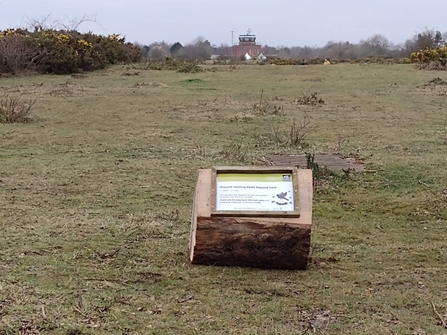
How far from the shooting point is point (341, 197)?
5.27m

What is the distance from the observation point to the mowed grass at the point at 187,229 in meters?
2.78

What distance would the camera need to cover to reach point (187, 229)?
4.20 meters

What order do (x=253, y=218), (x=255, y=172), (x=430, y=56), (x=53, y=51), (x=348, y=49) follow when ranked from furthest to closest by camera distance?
(x=348, y=49), (x=430, y=56), (x=53, y=51), (x=255, y=172), (x=253, y=218)

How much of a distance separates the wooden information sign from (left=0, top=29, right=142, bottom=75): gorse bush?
1620 cm

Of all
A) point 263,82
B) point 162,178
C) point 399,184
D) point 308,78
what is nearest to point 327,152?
point 399,184

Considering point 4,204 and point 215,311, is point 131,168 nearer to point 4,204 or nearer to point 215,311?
point 4,204

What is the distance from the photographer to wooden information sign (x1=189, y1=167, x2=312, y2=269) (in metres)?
3.27

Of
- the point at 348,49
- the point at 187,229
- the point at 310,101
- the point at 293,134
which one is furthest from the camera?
the point at 348,49

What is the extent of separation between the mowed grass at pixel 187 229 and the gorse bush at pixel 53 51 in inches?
338

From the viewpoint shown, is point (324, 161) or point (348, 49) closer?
point (324, 161)

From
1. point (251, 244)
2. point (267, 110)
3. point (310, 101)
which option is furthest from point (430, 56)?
point (251, 244)

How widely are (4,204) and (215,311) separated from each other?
8.20 ft

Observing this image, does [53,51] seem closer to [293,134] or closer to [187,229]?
[293,134]

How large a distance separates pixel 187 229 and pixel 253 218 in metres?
1.02
